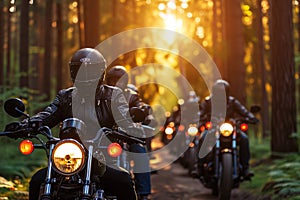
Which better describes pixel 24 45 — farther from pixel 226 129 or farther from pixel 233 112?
pixel 226 129

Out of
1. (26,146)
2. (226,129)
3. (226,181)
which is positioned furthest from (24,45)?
(26,146)

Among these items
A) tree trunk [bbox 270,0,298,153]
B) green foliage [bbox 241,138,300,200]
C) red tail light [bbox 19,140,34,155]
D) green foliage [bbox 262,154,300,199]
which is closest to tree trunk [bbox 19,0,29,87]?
green foliage [bbox 241,138,300,200]

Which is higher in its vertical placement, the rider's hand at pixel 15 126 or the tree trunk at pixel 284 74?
the tree trunk at pixel 284 74

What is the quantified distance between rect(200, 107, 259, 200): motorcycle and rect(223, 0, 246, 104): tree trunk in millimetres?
7032

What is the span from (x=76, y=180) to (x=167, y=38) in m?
38.7

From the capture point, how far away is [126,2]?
3759 centimetres

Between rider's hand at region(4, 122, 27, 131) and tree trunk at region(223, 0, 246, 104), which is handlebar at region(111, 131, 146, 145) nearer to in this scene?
rider's hand at region(4, 122, 27, 131)

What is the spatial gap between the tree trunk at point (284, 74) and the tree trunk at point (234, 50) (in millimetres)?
3161

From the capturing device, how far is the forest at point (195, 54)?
14531 mm

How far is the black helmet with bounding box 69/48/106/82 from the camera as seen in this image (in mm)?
5684

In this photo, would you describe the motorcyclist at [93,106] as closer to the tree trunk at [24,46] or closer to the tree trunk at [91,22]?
the tree trunk at [91,22]

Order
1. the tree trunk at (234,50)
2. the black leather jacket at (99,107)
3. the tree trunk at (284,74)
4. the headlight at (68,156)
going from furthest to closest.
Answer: the tree trunk at (234,50) → the tree trunk at (284,74) → the black leather jacket at (99,107) → the headlight at (68,156)

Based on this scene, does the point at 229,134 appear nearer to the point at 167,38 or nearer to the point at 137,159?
the point at 137,159

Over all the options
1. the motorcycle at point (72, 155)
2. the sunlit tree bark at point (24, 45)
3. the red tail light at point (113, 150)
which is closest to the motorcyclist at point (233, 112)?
the motorcycle at point (72, 155)
